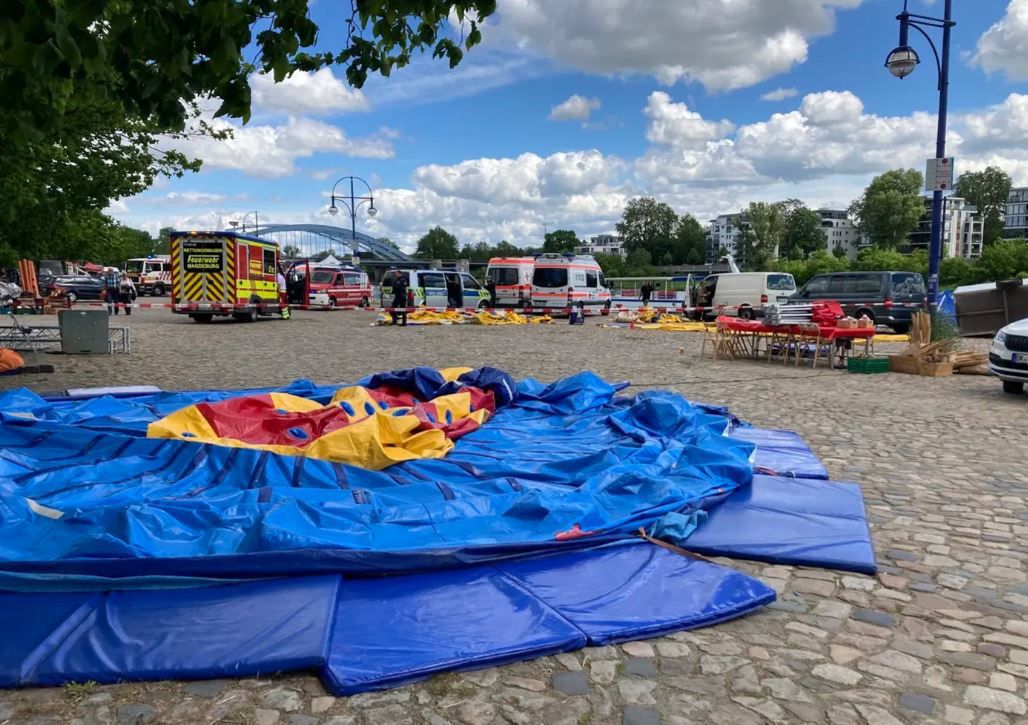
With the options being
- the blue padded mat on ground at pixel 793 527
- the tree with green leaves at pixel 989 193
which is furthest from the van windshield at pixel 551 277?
the tree with green leaves at pixel 989 193

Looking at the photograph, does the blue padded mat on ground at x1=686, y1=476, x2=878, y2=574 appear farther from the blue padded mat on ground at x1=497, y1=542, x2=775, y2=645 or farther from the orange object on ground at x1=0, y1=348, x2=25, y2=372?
the orange object on ground at x1=0, y1=348, x2=25, y2=372

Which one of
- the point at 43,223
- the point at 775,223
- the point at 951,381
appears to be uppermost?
the point at 775,223

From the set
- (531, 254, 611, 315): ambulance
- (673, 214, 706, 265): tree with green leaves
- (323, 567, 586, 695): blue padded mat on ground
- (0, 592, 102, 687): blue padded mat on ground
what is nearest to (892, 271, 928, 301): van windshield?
(531, 254, 611, 315): ambulance

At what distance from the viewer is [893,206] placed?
79.6m

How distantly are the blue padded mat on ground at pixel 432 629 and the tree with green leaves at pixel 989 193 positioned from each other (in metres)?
121

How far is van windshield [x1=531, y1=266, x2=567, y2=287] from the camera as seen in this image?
2911cm

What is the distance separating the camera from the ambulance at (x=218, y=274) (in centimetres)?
2314

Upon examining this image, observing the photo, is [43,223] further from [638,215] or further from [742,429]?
[638,215]

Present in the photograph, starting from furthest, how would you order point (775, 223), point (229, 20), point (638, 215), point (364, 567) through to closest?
point (638, 215) < point (775, 223) < point (364, 567) < point (229, 20)

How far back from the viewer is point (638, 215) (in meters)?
135

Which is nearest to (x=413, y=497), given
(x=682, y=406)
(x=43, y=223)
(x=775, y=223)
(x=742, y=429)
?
(x=682, y=406)

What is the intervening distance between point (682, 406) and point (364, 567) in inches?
169

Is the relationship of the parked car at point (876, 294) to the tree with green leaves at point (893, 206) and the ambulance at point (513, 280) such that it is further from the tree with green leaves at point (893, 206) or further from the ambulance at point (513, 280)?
the tree with green leaves at point (893, 206)

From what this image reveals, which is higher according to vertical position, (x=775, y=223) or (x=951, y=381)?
(x=775, y=223)
